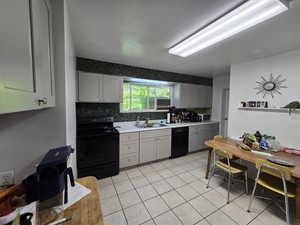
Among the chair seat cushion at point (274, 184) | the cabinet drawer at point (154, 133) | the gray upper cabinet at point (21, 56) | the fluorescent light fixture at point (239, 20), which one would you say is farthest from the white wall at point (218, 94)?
the gray upper cabinet at point (21, 56)

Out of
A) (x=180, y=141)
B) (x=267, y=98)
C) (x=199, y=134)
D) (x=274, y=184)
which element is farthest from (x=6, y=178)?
(x=199, y=134)

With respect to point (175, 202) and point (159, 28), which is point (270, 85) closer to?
point (159, 28)

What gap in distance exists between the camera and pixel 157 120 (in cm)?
377

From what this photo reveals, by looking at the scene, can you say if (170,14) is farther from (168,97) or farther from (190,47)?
(168,97)

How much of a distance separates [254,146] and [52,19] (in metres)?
3.12

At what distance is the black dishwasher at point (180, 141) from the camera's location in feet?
10.7

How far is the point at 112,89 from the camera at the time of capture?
2.80 m

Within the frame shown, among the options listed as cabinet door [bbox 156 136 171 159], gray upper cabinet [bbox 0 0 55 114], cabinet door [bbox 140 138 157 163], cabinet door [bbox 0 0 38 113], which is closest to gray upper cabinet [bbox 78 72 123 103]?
cabinet door [bbox 140 138 157 163]

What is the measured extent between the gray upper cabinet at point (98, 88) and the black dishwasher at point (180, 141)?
1.69 meters

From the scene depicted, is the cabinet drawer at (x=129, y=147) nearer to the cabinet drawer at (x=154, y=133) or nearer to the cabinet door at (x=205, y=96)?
the cabinet drawer at (x=154, y=133)

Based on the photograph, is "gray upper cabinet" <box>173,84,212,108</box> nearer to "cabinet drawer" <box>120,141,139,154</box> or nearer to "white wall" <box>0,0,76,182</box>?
"cabinet drawer" <box>120,141,139,154</box>

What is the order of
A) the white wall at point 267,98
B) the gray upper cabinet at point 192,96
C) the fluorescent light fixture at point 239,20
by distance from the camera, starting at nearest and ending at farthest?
1. the fluorescent light fixture at point 239,20
2. the white wall at point 267,98
3. the gray upper cabinet at point 192,96

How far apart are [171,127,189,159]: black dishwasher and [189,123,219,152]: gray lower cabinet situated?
0.16m

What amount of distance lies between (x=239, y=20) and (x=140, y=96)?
2.61 meters
